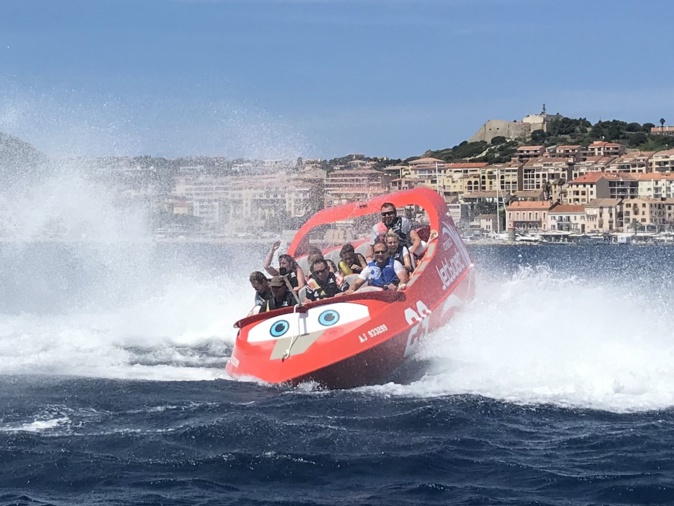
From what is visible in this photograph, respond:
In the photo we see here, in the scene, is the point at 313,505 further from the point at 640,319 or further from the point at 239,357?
the point at 640,319

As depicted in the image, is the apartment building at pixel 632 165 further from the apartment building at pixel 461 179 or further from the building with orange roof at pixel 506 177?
the apartment building at pixel 461 179

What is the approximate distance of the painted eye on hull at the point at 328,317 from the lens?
13266 mm

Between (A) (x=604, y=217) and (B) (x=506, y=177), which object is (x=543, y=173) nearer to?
(B) (x=506, y=177)

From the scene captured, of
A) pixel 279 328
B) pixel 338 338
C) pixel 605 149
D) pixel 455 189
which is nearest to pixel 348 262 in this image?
pixel 279 328

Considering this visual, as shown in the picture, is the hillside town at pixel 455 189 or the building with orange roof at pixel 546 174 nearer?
the hillside town at pixel 455 189

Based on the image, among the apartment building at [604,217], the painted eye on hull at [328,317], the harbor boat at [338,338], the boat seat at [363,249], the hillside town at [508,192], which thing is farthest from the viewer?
the apartment building at [604,217]

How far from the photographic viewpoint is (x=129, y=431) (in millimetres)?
10500

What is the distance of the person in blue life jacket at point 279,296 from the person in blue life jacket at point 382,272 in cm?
94

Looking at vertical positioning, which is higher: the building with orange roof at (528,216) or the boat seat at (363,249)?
the boat seat at (363,249)

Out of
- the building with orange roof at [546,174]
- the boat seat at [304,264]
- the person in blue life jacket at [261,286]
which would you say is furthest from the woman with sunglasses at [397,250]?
the building with orange roof at [546,174]

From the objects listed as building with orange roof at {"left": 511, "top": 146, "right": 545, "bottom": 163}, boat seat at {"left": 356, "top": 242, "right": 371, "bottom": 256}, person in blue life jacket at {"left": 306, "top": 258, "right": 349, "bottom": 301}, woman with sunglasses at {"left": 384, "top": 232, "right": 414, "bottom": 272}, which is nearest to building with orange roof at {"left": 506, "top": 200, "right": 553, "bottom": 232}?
building with orange roof at {"left": 511, "top": 146, "right": 545, "bottom": 163}

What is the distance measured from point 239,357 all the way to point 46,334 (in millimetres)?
5178

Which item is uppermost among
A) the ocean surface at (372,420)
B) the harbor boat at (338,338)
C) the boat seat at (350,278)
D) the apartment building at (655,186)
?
the boat seat at (350,278)

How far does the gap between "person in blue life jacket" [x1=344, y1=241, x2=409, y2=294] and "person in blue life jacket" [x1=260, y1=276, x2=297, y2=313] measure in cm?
94
